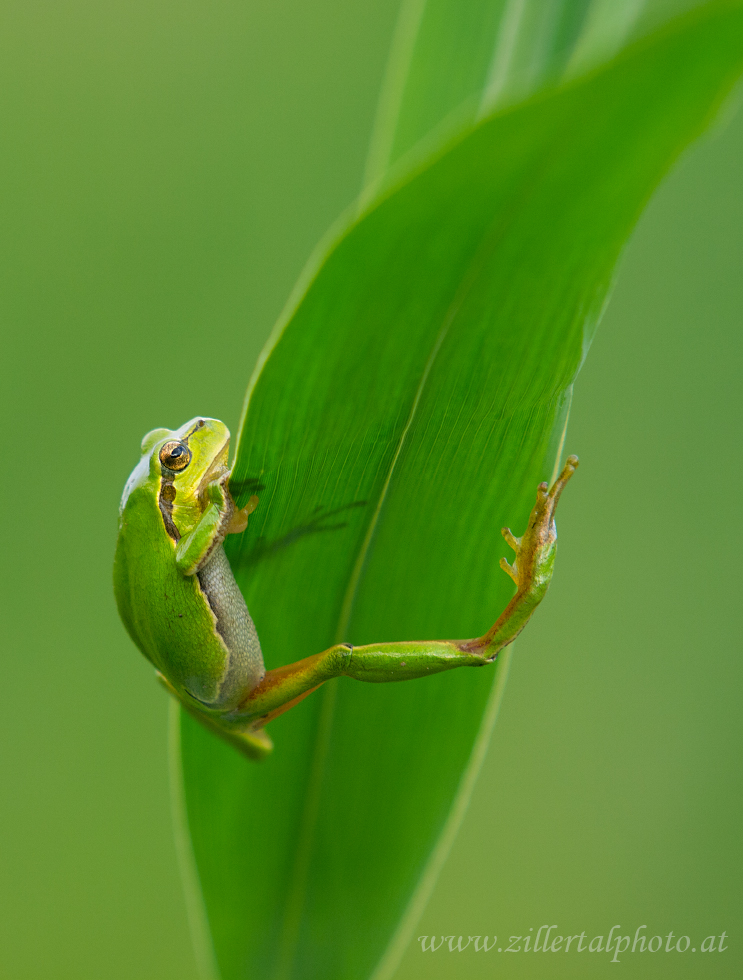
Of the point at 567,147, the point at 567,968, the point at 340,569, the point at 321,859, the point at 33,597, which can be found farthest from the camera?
the point at 33,597

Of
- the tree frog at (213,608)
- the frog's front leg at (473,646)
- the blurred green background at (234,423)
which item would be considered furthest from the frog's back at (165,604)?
the blurred green background at (234,423)

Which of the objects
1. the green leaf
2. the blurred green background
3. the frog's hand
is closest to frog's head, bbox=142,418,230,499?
the green leaf

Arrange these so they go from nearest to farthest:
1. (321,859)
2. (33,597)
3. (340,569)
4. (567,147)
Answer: (567,147)
(340,569)
(321,859)
(33,597)

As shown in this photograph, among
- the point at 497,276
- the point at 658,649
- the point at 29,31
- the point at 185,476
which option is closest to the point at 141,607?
the point at 185,476

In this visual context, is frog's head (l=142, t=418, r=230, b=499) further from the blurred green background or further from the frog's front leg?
the blurred green background

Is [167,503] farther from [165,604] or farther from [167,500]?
[165,604]

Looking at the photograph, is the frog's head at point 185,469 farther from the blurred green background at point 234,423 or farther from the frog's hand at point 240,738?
the blurred green background at point 234,423

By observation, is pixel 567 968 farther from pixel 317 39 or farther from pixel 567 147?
pixel 317 39
